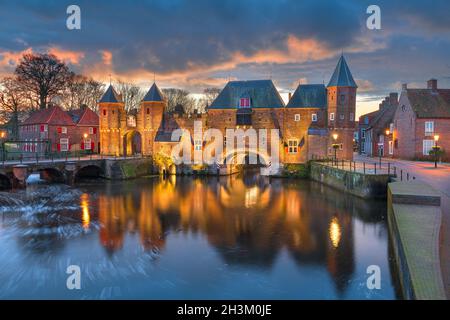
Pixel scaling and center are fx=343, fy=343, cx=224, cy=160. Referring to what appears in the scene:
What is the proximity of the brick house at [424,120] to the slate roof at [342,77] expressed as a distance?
5484mm

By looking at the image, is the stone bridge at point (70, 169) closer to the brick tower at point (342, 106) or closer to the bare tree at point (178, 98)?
the brick tower at point (342, 106)

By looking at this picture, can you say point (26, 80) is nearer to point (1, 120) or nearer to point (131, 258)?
point (1, 120)

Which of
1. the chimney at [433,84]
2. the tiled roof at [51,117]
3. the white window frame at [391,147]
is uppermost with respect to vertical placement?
the chimney at [433,84]

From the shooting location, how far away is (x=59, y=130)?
129 feet

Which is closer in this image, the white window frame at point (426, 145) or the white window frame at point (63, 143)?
the white window frame at point (426, 145)

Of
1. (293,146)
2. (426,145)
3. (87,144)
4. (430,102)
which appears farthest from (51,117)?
(430,102)

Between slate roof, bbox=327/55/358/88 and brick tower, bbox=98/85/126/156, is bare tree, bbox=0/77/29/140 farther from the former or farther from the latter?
slate roof, bbox=327/55/358/88

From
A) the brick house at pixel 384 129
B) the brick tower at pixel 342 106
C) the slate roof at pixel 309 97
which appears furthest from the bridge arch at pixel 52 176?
the brick house at pixel 384 129

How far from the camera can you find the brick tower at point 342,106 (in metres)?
31.1

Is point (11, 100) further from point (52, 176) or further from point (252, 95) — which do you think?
point (252, 95)

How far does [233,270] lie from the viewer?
415 inches

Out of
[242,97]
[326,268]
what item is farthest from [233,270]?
[242,97]

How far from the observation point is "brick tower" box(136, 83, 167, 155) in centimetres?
3712

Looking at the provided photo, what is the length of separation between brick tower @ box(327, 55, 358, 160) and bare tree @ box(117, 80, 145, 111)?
37394 millimetres
